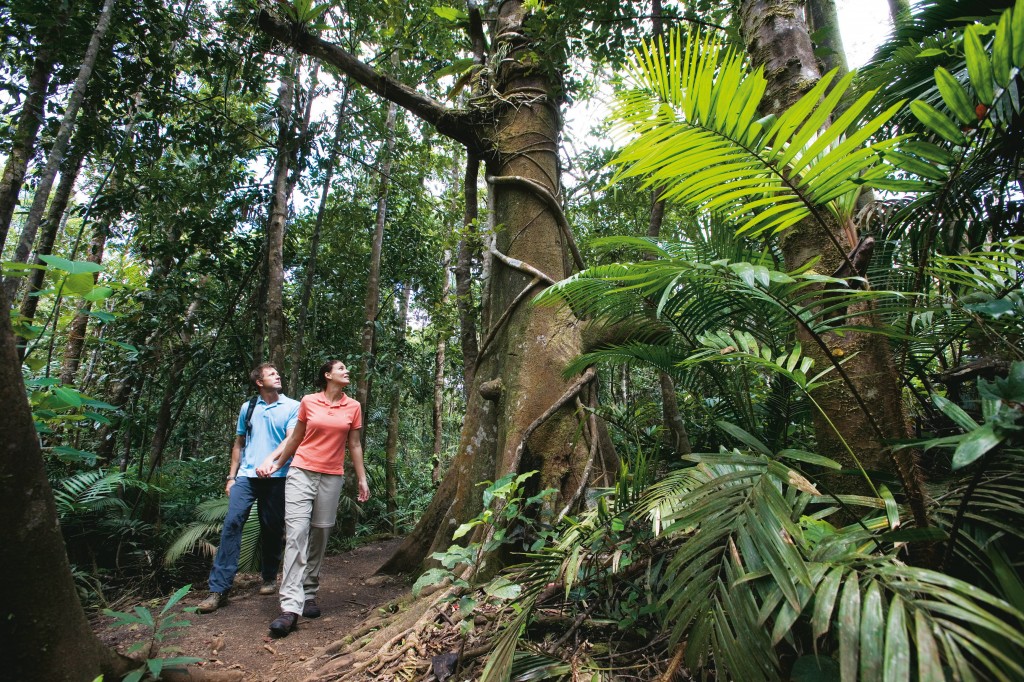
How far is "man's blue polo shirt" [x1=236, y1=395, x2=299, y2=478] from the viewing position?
369cm

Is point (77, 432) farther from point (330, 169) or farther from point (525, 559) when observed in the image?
point (525, 559)

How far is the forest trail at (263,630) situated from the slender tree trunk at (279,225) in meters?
2.11

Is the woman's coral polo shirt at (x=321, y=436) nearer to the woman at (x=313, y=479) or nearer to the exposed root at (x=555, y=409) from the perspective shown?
the woman at (x=313, y=479)

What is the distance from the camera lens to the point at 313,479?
3285 millimetres

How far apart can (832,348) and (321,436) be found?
115 inches

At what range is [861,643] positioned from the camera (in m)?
0.88

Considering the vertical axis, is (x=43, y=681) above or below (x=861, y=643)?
below

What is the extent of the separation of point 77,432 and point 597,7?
6.69 meters

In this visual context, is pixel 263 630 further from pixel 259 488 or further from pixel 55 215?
pixel 55 215

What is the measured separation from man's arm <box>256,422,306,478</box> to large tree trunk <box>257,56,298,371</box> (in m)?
1.50

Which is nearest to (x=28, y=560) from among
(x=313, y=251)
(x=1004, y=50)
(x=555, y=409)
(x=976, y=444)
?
(x=555, y=409)

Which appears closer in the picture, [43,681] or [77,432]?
[43,681]

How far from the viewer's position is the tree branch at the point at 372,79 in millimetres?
3826

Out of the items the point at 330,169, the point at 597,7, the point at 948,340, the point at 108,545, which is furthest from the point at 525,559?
the point at 330,169
